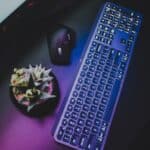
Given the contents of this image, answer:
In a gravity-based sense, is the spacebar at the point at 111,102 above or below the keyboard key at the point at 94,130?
above

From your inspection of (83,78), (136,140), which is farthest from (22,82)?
(136,140)

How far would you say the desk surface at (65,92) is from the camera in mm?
1027

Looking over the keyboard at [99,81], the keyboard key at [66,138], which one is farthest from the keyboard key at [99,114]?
the keyboard key at [66,138]

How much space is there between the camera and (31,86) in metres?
1.04

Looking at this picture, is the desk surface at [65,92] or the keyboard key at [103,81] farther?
the keyboard key at [103,81]

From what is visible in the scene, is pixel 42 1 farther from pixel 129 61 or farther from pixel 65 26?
pixel 129 61

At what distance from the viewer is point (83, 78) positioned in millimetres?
1112

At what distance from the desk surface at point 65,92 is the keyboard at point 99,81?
1.4 inches

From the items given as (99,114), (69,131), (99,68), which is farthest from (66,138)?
(99,68)

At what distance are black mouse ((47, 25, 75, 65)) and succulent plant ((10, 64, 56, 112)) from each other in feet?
0.27

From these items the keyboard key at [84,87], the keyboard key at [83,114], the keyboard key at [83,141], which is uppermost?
the keyboard key at [84,87]

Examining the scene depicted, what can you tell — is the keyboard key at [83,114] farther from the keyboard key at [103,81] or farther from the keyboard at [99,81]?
the keyboard key at [103,81]

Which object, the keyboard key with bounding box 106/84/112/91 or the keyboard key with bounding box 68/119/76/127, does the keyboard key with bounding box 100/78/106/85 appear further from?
Answer: the keyboard key with bounding box 68/119/76/127

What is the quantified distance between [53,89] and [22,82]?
10cm
